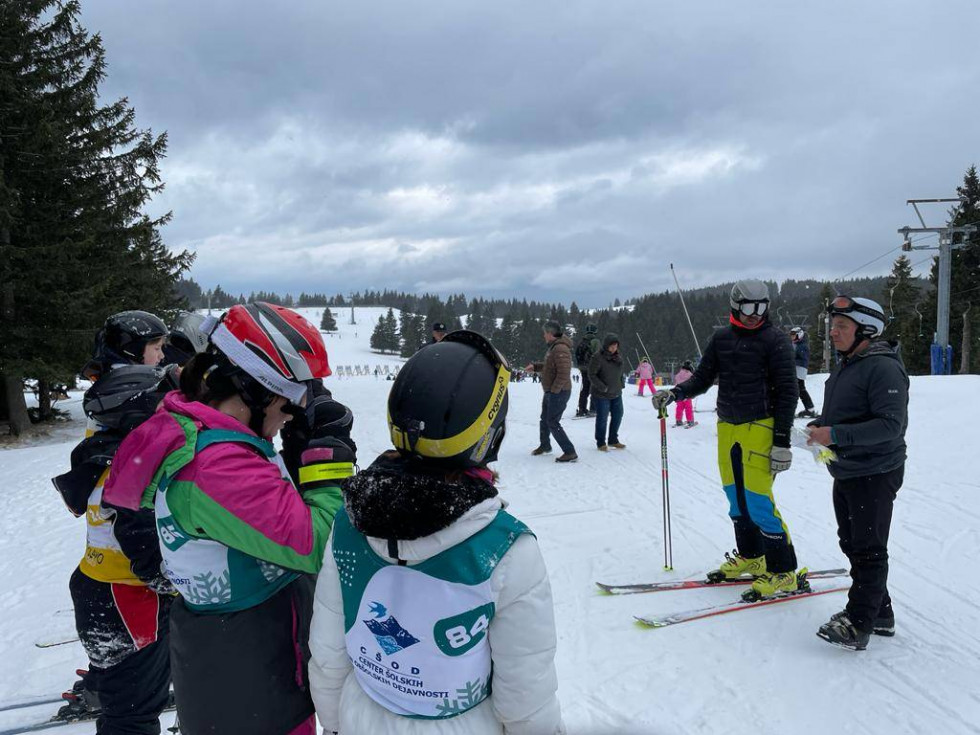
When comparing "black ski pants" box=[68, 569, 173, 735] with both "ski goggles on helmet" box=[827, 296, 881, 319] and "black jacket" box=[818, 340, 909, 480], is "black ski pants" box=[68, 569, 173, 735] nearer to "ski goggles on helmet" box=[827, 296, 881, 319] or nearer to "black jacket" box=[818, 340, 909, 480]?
"black jacket" box=[818, 340, 909, 480]

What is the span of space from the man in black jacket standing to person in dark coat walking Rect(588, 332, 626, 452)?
5138mm

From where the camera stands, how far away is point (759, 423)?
4258 millimetres

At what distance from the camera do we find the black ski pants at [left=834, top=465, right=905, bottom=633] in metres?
3.50

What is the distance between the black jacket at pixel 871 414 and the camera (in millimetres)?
3484

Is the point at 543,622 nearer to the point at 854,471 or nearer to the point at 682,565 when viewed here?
the point at 854,471

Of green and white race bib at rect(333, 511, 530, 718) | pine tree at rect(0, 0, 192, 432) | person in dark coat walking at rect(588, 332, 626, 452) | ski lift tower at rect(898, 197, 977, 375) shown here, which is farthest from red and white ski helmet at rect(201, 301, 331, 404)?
ski lift tower at rect(898, 197, 977, 375)

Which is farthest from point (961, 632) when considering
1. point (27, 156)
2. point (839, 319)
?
point (27, 156)

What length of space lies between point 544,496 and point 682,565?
268 centimetres

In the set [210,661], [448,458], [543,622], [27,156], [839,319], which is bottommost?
[210,661]

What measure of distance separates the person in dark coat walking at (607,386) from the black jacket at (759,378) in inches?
201

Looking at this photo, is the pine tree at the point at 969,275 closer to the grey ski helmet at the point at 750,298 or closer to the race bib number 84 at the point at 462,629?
the grey ski helmet at the point at 750,298

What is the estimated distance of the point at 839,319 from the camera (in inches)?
148

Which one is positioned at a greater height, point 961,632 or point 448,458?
point 448,458

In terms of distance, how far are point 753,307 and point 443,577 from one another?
3708 mm
